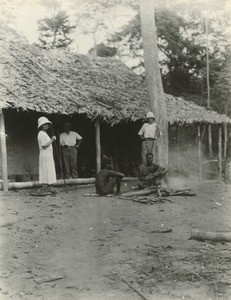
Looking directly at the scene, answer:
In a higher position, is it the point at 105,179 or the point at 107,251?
the point at 105,179

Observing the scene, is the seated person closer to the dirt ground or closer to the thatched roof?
the dirt ground

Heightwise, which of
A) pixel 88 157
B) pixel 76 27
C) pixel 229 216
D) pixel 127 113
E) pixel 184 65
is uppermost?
pixel 76 27

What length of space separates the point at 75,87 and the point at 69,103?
1550mm

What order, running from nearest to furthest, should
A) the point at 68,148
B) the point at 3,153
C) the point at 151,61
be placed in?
the point at 3,153 < the point at 68,148 < the point at 151,61

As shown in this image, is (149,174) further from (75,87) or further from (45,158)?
(75,87)

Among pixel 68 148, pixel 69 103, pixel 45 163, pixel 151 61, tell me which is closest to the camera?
pixel 45 163

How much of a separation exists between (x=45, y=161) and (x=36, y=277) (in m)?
4.93

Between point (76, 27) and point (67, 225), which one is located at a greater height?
point (76, 27)

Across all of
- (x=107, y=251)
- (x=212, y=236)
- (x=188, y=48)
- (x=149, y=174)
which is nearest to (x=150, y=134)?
(x=149, y=174)

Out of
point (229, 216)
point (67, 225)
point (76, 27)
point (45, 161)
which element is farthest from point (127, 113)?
point (76, 27)

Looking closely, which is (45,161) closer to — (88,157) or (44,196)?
(44,196)

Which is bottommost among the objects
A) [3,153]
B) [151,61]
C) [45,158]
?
[45,158]

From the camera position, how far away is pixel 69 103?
11.4 metres

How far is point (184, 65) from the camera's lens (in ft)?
79.5
